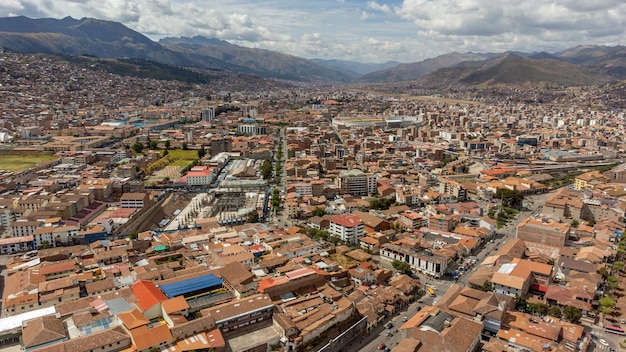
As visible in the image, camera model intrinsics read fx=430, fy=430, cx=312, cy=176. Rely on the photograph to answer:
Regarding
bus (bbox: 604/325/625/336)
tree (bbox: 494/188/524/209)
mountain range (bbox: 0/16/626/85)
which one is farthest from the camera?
mountain range (bbox: 0/16/626/85)

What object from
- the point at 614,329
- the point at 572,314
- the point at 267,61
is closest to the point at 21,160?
the point at 572,314

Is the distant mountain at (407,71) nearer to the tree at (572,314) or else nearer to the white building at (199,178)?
the white building at (199,178)

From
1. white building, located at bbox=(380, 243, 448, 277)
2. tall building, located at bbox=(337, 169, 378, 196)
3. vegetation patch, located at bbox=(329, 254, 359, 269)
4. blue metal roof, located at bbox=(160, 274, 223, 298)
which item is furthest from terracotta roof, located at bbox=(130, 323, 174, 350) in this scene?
tall building, located at bbox=(337, 169, 378, 196)

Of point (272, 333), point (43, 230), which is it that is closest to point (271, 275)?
point (272, 333)

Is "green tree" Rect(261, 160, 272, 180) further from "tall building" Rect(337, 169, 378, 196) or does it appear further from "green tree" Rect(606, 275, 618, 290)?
"green tree" Rect(606, 275, 618, 290)

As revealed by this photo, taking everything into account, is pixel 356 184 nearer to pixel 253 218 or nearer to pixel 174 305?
pixel 253 218

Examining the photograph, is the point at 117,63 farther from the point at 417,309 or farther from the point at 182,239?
the point at 417,309

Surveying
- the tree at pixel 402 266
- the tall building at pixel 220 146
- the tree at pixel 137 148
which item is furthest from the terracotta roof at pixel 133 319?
the tree at pixel 137 148
